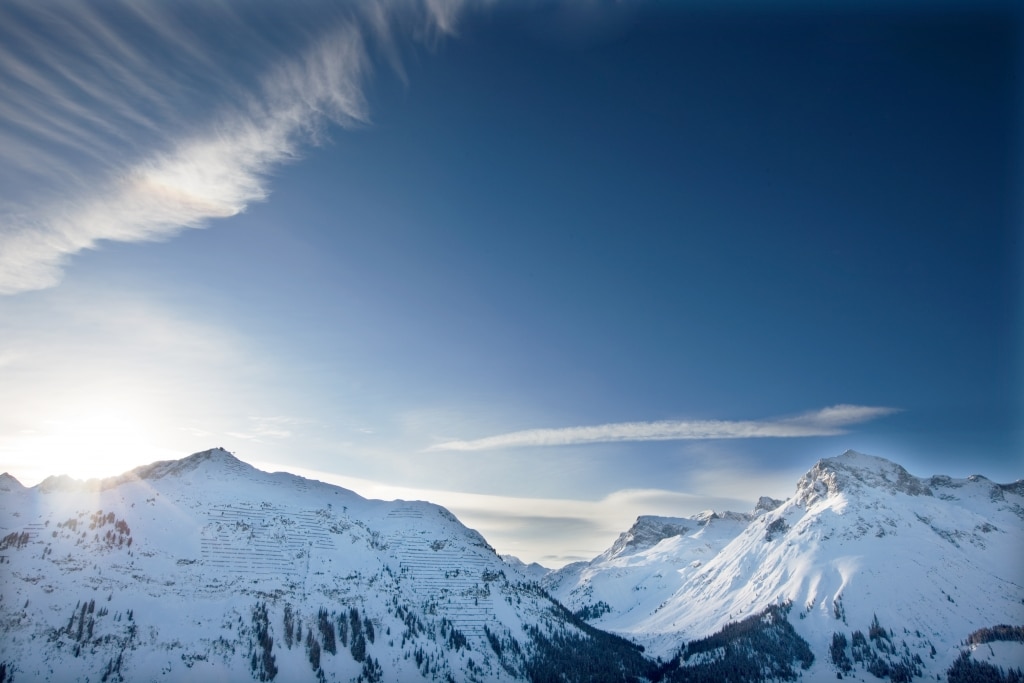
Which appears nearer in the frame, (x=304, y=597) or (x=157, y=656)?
(x=157, y=656)

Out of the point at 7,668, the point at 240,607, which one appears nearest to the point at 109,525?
the point at 240,607

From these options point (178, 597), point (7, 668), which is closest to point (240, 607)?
point (178, 597)

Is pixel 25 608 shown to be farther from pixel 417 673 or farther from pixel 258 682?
pixel 417 673

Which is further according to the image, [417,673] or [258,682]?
[417,673]

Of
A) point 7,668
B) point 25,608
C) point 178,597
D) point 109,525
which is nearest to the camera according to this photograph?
point 7,668

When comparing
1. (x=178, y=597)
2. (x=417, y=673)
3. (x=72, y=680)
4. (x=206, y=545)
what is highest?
(x=206, y=545)

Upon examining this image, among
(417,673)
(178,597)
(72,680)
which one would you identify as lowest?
(417,673)

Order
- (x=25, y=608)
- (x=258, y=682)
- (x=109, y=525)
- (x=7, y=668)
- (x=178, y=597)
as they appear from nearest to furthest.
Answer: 1. (x=7, y=668)
2. (x=25, y=608)
3. (x=258, y=682)
4. (x=178, y=597)
5. (x=109, y=525)

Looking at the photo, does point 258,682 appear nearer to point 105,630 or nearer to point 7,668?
point 105,630

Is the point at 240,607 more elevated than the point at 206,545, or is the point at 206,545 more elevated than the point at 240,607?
the point at 206,545
